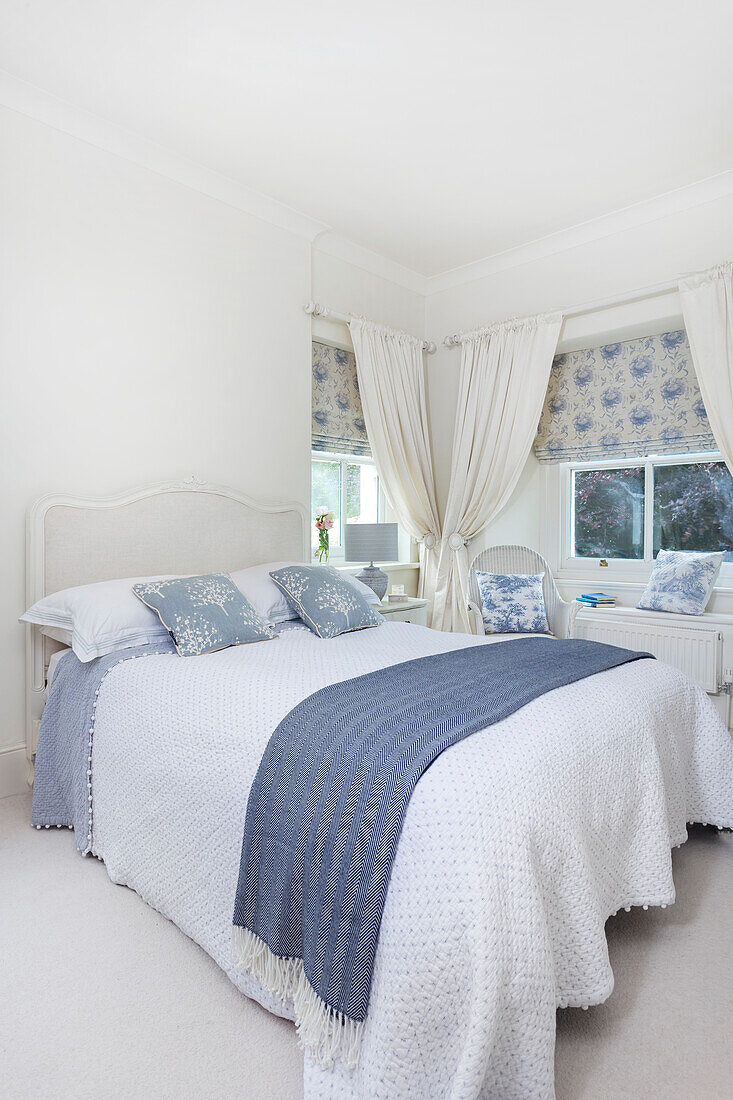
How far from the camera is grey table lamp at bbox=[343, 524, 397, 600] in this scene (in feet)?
12.9

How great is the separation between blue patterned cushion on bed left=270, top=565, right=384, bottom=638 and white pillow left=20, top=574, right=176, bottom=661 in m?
0.62

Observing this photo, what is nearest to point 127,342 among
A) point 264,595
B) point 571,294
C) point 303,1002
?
point 264,595

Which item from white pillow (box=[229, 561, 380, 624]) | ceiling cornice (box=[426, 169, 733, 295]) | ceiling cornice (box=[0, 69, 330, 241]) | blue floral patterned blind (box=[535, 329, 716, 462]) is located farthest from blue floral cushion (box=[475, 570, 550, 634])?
ceiling cornice (box=[0, 69, 330, 241])

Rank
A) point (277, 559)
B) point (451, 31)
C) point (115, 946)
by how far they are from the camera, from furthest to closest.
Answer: point (277, 559) < point (451, 31) < point (115, 946)

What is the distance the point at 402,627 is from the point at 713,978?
1714 mm

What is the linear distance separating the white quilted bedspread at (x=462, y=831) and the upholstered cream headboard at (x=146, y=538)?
769 millimetres

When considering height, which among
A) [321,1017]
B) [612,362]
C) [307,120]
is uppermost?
[307,120]

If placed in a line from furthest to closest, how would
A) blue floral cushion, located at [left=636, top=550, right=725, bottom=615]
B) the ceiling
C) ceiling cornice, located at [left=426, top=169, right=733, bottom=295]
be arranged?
1. blue floral cushion, located at [left=636, top=550, right=725, bottom=615]
2. ceiling cornice, located at [left=426, top=169, right=733, bottom=295]
3. the ceiling

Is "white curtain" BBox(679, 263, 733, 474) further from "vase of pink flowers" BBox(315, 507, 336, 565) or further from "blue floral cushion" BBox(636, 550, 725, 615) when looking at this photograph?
"vase of pink flowers" BBox(315, 507, 336, 565)

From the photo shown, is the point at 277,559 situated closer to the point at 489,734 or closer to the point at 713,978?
the point at 489,734

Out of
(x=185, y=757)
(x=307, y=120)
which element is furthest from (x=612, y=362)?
(x=185, y=757)

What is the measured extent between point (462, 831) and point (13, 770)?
2274mm

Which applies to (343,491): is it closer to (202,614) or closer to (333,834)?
(202,614)

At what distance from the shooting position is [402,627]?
304 centimetres
